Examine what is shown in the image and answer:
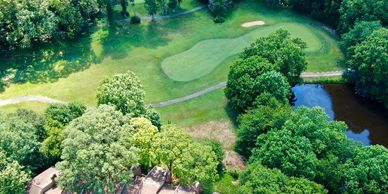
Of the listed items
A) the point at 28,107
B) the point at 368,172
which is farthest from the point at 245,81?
the point at 28,107

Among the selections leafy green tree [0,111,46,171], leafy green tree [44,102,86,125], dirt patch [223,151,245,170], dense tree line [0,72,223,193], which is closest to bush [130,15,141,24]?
leafy green tree [44,102,86,125]

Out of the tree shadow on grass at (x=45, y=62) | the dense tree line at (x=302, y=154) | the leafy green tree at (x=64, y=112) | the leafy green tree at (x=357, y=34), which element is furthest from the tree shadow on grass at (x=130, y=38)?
the leafy green tree at (x=357, y=34)

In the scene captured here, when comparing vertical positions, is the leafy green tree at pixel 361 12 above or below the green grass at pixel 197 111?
above

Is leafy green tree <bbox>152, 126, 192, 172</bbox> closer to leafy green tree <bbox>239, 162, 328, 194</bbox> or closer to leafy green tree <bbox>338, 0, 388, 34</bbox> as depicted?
leafy green tree <bbox>239, 162, 328, 194</bbox>

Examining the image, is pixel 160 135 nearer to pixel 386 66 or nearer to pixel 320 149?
pixel 320 149

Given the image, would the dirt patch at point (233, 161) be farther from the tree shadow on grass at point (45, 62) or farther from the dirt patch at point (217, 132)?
the tree shadow on grass at point (45, 62)
